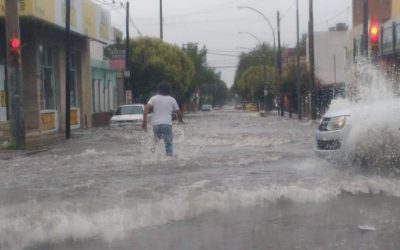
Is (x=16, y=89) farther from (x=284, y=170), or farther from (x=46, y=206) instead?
(x=46, y=206)

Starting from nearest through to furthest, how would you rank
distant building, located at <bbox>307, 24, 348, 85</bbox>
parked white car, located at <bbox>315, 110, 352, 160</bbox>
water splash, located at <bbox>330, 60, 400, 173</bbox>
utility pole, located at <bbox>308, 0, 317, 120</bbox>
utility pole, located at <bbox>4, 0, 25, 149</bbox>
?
water splash, located at <bbox>330, 60, 400, 173</bbox>
parked white car, located at <bbox>315, 110, 352, 160</bbox>
utility pole, located at <bbox>4, 0, 25, 149</bbox>
utility pole, located at <bbox>308, 0, 317, 120</bbox>
distant building, located at <bbox>307, 24, 348, 85</bbox>

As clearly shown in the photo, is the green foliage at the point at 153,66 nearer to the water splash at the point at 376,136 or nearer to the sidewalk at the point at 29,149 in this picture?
the sidewalk at the point at 29,149

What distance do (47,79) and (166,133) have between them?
1920cm

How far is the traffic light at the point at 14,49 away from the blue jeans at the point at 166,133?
288 inches

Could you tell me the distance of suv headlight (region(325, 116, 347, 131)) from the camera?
465 inches

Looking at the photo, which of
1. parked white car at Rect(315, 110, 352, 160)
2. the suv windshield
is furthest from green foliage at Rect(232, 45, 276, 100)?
parked white car at Rect(315, 110, 352, 160)

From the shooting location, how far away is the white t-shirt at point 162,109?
1550 centimetres

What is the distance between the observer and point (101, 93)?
49000 millimetres

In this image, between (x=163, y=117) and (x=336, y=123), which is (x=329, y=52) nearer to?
(x=163, y=117)

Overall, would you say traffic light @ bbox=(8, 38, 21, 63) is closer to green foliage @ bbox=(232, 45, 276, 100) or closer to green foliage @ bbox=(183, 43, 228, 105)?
green foliage @ bbox=(232, 45, 276, 100)

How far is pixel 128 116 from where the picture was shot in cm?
3344

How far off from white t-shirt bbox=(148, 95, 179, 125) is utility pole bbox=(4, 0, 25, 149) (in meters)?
7.17

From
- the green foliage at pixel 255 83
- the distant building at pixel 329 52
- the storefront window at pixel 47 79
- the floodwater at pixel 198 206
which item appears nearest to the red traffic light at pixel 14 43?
the floodwater at pixel 198 206

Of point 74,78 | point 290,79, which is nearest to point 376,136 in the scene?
point 74,78
